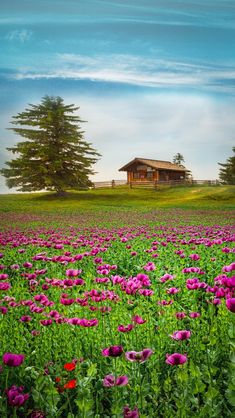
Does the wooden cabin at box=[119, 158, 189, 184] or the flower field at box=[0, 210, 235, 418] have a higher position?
the wooden cabin at box=[119, 158, 189, 184]

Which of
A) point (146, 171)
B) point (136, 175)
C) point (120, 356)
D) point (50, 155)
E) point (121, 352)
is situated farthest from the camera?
point (136, 175)

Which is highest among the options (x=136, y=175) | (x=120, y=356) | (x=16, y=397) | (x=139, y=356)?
(x=136, y=175)

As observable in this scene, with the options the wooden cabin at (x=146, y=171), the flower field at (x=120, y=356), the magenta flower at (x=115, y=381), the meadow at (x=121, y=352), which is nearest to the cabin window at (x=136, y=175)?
the wooden cabin at (x=146, y=171)

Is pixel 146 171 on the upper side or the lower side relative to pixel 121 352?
upper

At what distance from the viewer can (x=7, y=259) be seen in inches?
322

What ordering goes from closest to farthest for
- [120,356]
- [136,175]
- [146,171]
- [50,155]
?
[120,356], [50,155], [146,171], [136,175]

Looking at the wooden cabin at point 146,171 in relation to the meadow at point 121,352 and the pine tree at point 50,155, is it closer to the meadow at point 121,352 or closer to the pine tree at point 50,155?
the pine tree at point 50,155

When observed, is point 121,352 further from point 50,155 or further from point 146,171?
point 146,171

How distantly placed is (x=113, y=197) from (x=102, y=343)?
42364 millimetres

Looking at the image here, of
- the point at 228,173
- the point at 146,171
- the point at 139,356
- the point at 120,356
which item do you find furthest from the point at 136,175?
the point at 139,356

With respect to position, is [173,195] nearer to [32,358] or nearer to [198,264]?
[198,264]

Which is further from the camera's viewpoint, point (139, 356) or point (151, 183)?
point (151, 183)

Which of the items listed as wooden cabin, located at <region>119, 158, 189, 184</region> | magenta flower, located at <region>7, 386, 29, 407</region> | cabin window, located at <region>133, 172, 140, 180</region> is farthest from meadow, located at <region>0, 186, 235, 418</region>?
cabin window, located at <region>133, 172, 140, 180</region>

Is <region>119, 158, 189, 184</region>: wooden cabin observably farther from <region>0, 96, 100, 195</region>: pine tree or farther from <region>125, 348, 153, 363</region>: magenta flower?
<region>125, 348, 153, 363</region>: magenta flower
